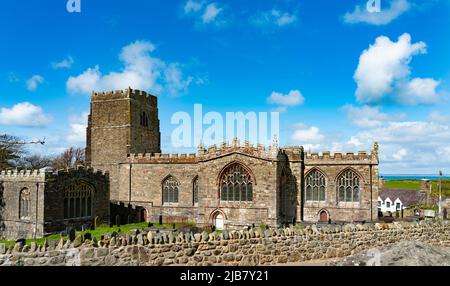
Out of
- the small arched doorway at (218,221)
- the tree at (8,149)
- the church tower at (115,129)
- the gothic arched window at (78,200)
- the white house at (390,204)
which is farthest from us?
the white house at (390,204)

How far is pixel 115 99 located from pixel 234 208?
55.3 feet

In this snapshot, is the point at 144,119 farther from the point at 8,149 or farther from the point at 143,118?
the point at 8,149

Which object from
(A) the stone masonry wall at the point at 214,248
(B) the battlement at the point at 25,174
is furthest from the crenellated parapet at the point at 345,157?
(B) the battlement at the point at 25,174

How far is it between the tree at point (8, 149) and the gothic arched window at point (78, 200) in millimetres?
18527

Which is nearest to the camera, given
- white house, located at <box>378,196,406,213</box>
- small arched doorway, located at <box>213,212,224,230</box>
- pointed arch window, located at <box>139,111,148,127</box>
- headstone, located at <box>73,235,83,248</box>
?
headstone, located at <box>73,235,83,248</box>

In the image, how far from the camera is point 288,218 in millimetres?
29688

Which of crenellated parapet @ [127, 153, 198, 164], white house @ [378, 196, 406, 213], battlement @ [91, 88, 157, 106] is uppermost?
battlement @ [91, 88, 157, 106]

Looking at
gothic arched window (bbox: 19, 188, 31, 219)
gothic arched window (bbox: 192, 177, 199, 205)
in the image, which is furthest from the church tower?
gothic arched window (bbox: 19, 188, 31, 219)

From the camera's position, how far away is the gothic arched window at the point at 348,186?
95.7 ft

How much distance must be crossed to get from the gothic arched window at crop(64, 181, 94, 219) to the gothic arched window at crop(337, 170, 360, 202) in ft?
60.1

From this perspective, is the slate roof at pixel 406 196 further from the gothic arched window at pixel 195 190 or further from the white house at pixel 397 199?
the gothic arched window at pixel 195 190

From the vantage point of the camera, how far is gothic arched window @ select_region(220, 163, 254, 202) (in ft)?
91.9

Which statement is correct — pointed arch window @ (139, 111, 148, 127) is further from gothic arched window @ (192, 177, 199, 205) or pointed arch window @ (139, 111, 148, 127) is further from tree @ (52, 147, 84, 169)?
tree @ (52, 147, 84, 169)
